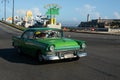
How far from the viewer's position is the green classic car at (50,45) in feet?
33.4

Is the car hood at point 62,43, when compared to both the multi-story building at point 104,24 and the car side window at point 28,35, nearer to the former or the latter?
the car side window at point 28,35

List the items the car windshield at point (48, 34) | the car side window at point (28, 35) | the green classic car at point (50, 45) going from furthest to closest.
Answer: the car side window at point (28, 35) < the car windshield at point (48, 34) < the green classic car at point (50, 45)

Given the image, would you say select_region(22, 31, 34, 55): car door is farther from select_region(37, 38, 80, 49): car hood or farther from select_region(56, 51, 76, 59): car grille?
select_region(56, 51, 76, 59): car grille

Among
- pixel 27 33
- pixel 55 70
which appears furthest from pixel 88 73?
pixel 27 33

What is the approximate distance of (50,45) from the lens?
10.1m

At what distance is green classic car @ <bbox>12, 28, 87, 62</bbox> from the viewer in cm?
1018

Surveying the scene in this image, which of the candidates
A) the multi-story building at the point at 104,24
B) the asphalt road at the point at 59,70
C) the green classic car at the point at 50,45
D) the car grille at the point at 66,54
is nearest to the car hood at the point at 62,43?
the green classic car at the point at 50,45

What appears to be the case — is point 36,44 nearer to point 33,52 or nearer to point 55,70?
point 33,52

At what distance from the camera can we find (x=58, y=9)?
6228 cm

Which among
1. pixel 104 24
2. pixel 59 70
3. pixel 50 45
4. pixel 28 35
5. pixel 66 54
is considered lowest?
pixel 59 70

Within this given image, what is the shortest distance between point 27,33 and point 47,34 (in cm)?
102

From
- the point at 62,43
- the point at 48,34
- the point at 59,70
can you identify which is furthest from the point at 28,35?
the point at 59,70

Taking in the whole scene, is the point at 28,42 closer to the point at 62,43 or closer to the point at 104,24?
the point at 62,43

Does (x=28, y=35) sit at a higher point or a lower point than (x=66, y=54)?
higher
